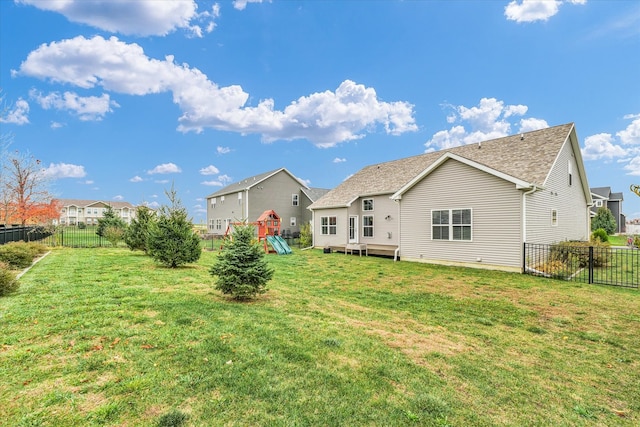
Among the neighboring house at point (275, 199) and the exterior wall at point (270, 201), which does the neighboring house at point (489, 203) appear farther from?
the exterior wall at point (270, 201)

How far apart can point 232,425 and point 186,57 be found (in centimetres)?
1919

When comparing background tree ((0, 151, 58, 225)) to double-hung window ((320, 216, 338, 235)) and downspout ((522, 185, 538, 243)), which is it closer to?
double-hung window ((320, 216, 338, 235))

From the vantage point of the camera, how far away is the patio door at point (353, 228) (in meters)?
19.9

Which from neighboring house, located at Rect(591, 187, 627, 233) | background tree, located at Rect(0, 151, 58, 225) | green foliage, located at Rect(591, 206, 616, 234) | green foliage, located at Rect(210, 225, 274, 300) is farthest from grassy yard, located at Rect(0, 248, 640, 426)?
neighboring house, located at Rect(591, 187, 627, 233)

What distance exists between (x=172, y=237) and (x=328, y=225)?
11986 millimetres

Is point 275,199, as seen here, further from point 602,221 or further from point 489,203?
point 602,221

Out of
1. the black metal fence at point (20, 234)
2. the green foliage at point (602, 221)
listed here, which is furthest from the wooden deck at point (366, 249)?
the green foliage at point (602, 221)

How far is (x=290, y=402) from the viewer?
9.53 feet

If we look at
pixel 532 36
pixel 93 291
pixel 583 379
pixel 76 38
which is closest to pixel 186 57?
pixel 76 38

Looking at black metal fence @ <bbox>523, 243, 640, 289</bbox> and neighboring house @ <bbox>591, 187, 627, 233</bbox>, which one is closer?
black metal fence @ <bbox>523, 243, 640, 289</bbox>

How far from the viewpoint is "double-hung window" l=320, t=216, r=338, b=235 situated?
2091 centimetres

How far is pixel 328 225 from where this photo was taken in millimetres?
21500

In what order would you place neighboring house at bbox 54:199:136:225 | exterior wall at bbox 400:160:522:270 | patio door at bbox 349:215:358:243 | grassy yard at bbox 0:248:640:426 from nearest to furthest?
grassy yard at bbox 0:248:640:426
exterior wall at bbox 400:160:522:270
patio door at bbox 349:215:358:243
neighboring house at bbox 54:199:136:225

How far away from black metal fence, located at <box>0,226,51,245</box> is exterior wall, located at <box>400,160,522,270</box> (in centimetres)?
2071
